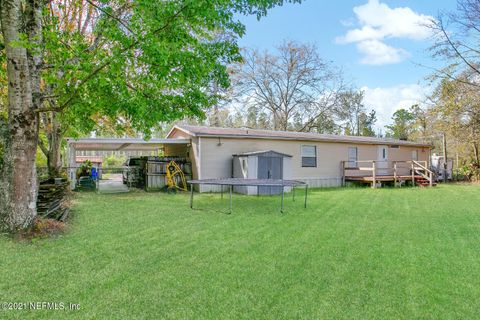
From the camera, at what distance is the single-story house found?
12.2m

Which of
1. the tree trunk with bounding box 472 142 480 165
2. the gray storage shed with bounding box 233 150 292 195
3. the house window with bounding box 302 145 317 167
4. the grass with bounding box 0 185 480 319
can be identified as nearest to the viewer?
the grass with bounding box 0 185 480 319

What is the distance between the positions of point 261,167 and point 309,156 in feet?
14.2

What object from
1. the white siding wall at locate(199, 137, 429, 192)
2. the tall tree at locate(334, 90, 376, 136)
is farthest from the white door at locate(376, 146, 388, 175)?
the tall tree at locate(334, 90, 376, 136)

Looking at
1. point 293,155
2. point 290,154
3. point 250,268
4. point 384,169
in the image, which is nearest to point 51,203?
point 250,268

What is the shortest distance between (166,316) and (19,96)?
181 inches

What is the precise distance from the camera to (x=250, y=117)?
102 ft

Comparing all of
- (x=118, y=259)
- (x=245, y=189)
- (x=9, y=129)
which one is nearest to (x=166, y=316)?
(x=118, y=259)

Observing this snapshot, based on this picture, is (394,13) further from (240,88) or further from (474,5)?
(240,88)

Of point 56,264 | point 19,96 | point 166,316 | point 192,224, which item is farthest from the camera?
point 192,224

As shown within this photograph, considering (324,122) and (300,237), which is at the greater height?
(324,122)

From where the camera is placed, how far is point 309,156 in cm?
1512

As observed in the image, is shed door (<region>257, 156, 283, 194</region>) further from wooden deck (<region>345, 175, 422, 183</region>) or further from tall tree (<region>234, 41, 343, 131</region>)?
tall tree (<region>234, 41, 343, 131</region>)

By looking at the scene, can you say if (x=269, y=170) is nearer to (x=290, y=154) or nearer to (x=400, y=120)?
(x=290, y=154)

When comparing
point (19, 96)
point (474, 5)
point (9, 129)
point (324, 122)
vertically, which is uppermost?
point (474, 5)
